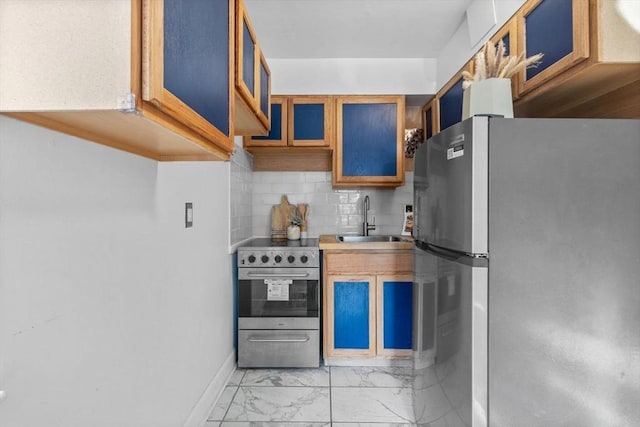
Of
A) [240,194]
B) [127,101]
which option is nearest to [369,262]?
[240,194]

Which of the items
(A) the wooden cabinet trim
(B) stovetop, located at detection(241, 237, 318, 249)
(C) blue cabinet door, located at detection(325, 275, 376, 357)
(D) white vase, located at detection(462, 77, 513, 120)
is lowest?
(C) blue cabinet door, located at detection(325, 275, 376, 357)

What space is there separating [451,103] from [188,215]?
194 cm

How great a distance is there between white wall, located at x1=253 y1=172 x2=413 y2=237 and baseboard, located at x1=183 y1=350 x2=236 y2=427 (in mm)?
1193

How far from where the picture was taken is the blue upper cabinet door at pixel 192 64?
0.63 m

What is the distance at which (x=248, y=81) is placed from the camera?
1436mm

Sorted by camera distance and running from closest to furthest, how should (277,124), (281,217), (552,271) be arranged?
(552,271) < (277,124) < (281,217)

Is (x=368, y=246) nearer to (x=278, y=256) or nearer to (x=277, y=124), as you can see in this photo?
(x=278, y=256)

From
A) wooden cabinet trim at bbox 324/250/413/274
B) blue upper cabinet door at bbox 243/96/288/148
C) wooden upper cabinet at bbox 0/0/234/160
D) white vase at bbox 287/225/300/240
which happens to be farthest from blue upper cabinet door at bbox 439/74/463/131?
wooden upper cabinet at bbox 0/0/234/160

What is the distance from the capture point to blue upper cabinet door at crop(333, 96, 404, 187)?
2.88 metres

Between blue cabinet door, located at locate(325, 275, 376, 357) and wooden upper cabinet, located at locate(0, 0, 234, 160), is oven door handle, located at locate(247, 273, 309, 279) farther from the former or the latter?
wooden upper cabinet, located at locate(0, 0, 234, 160)

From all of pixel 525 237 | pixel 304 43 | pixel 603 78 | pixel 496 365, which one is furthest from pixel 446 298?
pixel 304 43

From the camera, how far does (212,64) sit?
38.4 inches

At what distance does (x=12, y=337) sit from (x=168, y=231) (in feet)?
2.49

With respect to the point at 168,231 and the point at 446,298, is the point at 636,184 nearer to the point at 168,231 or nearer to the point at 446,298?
the point at 446,298
